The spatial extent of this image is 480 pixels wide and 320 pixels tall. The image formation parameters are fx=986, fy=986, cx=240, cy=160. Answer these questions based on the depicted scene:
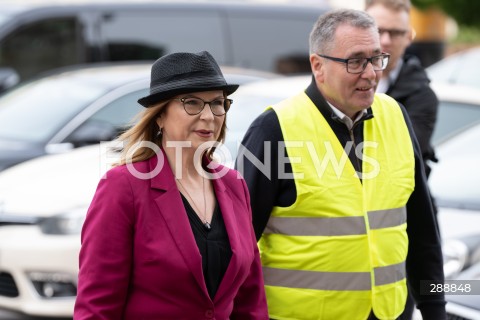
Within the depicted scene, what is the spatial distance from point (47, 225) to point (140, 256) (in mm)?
3109

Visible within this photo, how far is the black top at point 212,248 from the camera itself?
10.3 ft

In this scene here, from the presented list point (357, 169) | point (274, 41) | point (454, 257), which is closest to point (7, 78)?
point (274, 41)

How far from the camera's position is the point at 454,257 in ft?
18.8

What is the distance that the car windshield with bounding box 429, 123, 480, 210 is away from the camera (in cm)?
648

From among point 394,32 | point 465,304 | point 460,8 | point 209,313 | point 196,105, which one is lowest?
point 460,8

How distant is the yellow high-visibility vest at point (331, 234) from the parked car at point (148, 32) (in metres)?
6.65

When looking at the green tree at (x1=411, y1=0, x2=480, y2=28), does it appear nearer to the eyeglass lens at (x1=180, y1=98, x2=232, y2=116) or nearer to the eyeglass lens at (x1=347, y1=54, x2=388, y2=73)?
the eyeglass lens at (x1=347, y1=54, x2=388, y2=73)

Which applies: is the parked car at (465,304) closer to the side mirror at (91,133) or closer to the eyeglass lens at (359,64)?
the eyeglass lens at (359,64)

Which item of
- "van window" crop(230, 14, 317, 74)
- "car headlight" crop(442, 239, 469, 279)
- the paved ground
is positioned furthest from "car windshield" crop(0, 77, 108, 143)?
"car headlight" crop(442, 239, 469, 279)

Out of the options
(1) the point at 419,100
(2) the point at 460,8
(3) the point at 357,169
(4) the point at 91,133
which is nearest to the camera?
(3) the point at 357,169

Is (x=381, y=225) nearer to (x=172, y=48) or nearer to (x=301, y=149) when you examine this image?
(x=301, y=149)

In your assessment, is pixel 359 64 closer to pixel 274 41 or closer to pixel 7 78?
pixel 7 78

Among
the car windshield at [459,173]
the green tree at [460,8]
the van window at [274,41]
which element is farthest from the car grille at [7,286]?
the green tree at [460,8]

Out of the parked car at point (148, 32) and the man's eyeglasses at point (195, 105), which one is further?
the parked car at point (148, 32)
